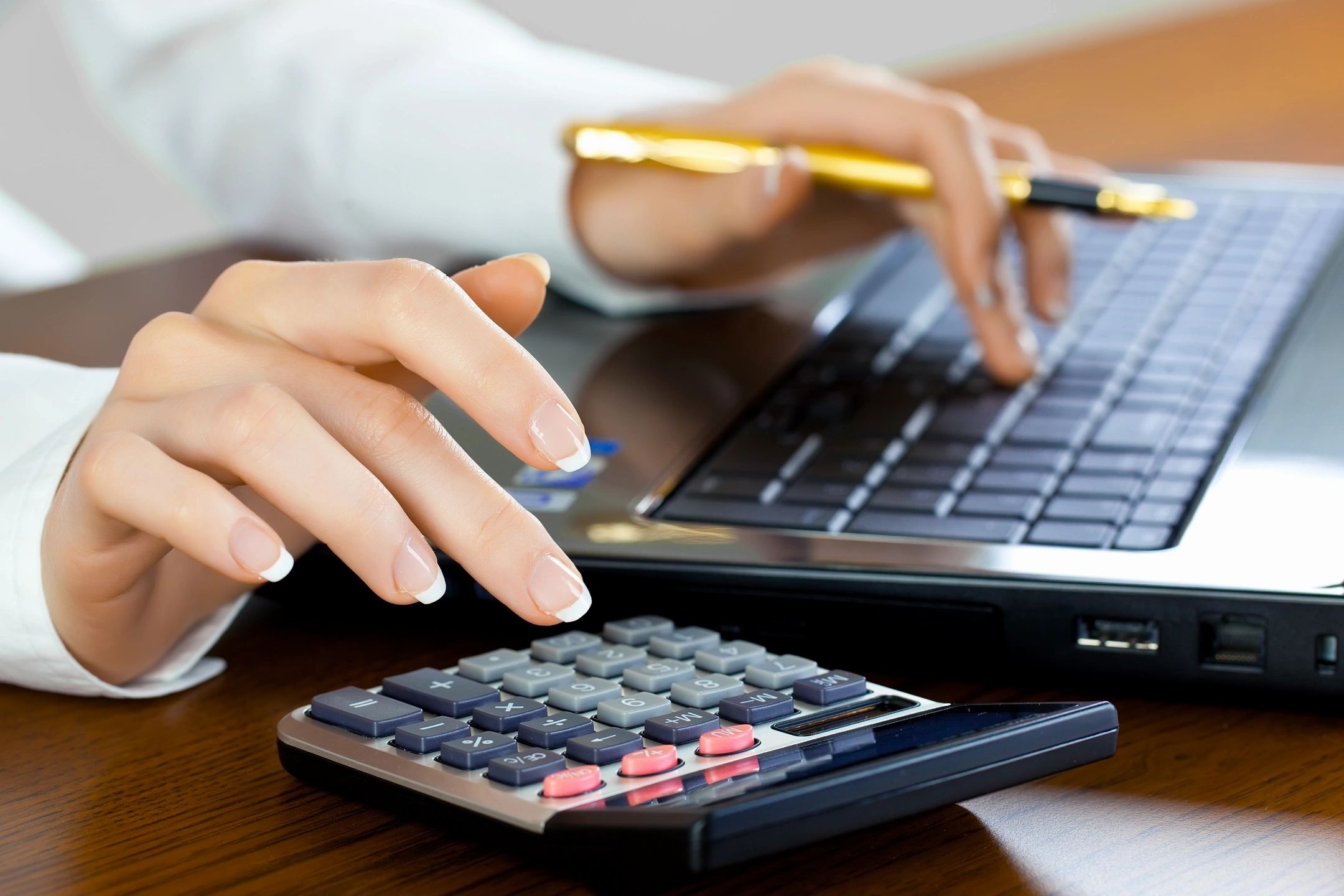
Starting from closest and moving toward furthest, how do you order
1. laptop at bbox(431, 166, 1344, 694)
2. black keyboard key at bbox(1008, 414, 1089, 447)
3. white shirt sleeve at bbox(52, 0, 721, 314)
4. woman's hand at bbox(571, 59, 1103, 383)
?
laptop at bbox(431, 166, 1344, 694)
black keyboard key at bbox(1008, 414, 1089, 447)
woman's hand at bbox(571, 59, 1103, 383)
white shirt sleeve at bbox(52, 0, 721, 314)

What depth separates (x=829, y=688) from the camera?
32 centimetres

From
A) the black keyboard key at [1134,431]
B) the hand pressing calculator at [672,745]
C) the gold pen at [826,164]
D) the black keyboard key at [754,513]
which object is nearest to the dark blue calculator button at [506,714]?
the hand pressing calculator at [672,745]

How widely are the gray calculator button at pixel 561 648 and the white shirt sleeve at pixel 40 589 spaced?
0.10m

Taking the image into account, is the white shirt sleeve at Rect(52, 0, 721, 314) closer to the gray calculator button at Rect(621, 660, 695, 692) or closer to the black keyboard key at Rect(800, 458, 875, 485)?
the black keyboard key at Rect(800, 458, 875, 485)

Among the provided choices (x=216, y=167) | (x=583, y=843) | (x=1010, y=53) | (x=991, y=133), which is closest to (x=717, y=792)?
(x=583, y=843)

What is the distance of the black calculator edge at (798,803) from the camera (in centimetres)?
24

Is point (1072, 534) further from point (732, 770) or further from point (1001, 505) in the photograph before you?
point (732, 770)

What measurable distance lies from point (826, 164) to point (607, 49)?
4.43ft

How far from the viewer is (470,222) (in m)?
0.74

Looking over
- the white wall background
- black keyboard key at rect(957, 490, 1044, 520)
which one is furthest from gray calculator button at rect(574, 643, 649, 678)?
the white wall background

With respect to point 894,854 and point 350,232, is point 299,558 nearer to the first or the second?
point 894,854

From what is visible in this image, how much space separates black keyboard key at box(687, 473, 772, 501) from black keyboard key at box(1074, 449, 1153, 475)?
91mm

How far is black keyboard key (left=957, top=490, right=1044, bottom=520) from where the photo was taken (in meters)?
0.39

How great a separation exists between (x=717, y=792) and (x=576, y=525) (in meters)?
0.16
